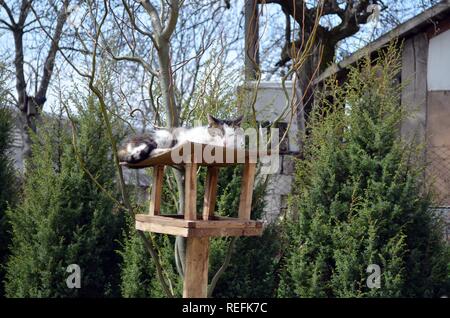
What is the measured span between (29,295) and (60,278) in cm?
28

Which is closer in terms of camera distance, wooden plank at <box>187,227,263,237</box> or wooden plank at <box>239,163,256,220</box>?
wooden plank at <box>187,227,263,237</box>

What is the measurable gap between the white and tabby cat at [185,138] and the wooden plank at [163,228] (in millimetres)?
377

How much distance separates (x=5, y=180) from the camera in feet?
19.7

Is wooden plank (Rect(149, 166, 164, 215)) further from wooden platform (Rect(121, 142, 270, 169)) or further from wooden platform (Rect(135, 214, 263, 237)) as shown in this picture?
wooden platform (Rect(121, 142, 270, 169))

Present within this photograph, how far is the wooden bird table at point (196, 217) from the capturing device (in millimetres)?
3082

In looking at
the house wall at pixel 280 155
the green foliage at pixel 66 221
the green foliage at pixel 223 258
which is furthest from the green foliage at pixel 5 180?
the house wall at pixel 280 155

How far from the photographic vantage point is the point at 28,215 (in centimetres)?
523

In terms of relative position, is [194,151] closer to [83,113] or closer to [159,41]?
[159,41]

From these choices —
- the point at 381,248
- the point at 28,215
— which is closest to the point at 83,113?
the point at 28,215

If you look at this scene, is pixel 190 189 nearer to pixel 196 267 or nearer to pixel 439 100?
pixel 196 267

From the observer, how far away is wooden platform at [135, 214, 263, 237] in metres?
3.08

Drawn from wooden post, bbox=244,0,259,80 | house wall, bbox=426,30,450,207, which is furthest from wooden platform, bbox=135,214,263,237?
house wall, bbox=426,30,450,207

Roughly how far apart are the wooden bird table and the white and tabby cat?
4 cm

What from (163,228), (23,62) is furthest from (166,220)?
(23,62)
